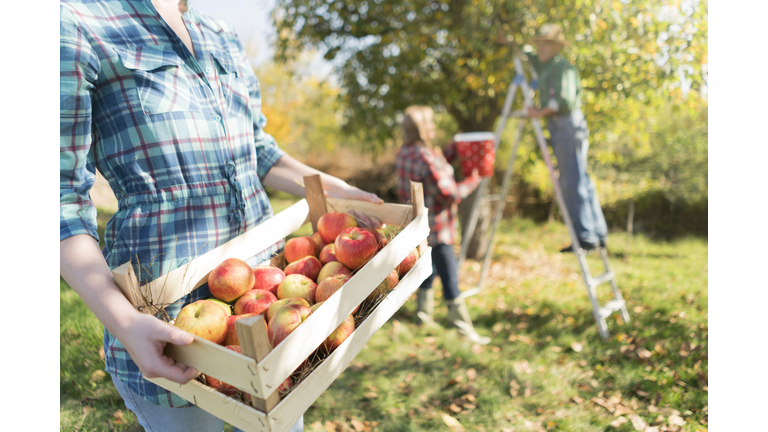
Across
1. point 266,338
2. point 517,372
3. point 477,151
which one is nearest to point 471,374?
point 517,372

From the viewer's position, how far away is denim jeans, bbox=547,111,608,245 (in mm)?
3834

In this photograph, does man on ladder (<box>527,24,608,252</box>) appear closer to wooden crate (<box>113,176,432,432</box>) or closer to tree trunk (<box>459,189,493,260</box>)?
tree trunk (<box>459,189,493,260</box>)

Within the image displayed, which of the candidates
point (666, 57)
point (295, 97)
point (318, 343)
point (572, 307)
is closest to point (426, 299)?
point (572, 307)

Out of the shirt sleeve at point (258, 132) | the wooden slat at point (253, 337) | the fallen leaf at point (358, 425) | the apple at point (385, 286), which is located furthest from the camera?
the fallen leaf at point (358, 425)

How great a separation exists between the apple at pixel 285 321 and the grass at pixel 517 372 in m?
0.95

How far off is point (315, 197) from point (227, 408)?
0.85 metres

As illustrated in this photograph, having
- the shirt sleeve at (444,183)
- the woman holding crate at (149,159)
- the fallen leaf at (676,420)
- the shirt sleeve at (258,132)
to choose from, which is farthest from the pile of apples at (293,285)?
the fallen leaf at (676,420)

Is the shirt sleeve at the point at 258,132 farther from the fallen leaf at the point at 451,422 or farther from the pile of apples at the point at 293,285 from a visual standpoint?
the fallen leaf at the point at 451,422

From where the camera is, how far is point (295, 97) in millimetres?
14812

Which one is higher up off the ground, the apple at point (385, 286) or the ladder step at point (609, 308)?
the apple at point (385, 286)

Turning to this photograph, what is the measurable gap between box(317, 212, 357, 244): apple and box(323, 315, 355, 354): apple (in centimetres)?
40

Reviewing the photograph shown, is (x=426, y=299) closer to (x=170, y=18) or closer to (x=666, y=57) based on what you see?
(x=666, y=57)

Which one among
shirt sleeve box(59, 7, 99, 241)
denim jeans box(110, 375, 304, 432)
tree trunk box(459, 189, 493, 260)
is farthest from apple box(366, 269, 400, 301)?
tree trunk box(459, 189, 493, 260)

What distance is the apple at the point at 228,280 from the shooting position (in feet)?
4.16
